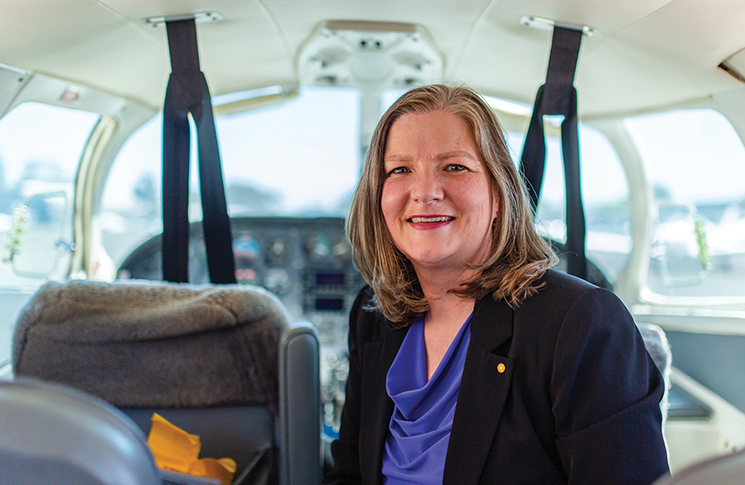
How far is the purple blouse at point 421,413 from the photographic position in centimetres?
119

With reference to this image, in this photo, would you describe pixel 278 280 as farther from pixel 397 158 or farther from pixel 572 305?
pixel 572 305

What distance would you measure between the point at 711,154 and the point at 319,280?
99.6 inches

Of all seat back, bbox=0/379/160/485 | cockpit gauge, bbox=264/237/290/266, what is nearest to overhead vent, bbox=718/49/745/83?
seat back, bbox=0/379/160/485

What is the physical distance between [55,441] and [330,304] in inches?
133

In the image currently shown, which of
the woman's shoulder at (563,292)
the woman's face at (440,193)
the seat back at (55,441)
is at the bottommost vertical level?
the seat back at (55,441)

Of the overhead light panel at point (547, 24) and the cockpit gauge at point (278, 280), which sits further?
the cockpit gauge at point (278, 280)

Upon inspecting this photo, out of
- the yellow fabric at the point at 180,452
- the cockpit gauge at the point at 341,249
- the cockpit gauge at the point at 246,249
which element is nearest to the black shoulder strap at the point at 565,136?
the yellow fabric at the point at 180,452

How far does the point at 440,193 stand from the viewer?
1.25m

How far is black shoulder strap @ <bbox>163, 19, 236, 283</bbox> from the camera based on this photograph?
5.71 ft

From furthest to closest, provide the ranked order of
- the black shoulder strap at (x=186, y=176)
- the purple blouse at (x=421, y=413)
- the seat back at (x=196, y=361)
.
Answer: the black shoulder strap at (x=186, y=176), the seat back at (x=196, y=361), the purple blouse at (x=421, y=413)

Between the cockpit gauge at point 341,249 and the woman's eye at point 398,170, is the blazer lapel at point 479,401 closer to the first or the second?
the woman's eye at point 398,170

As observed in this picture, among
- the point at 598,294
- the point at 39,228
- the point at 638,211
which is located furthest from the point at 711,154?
the point at 39,228

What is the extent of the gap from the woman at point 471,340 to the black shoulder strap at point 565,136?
448 mm

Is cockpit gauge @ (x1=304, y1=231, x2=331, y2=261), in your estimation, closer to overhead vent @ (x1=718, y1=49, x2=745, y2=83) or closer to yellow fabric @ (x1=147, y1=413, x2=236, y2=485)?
yellow fabric @ (x1=147, y1=413, x2=236, y2=485)
